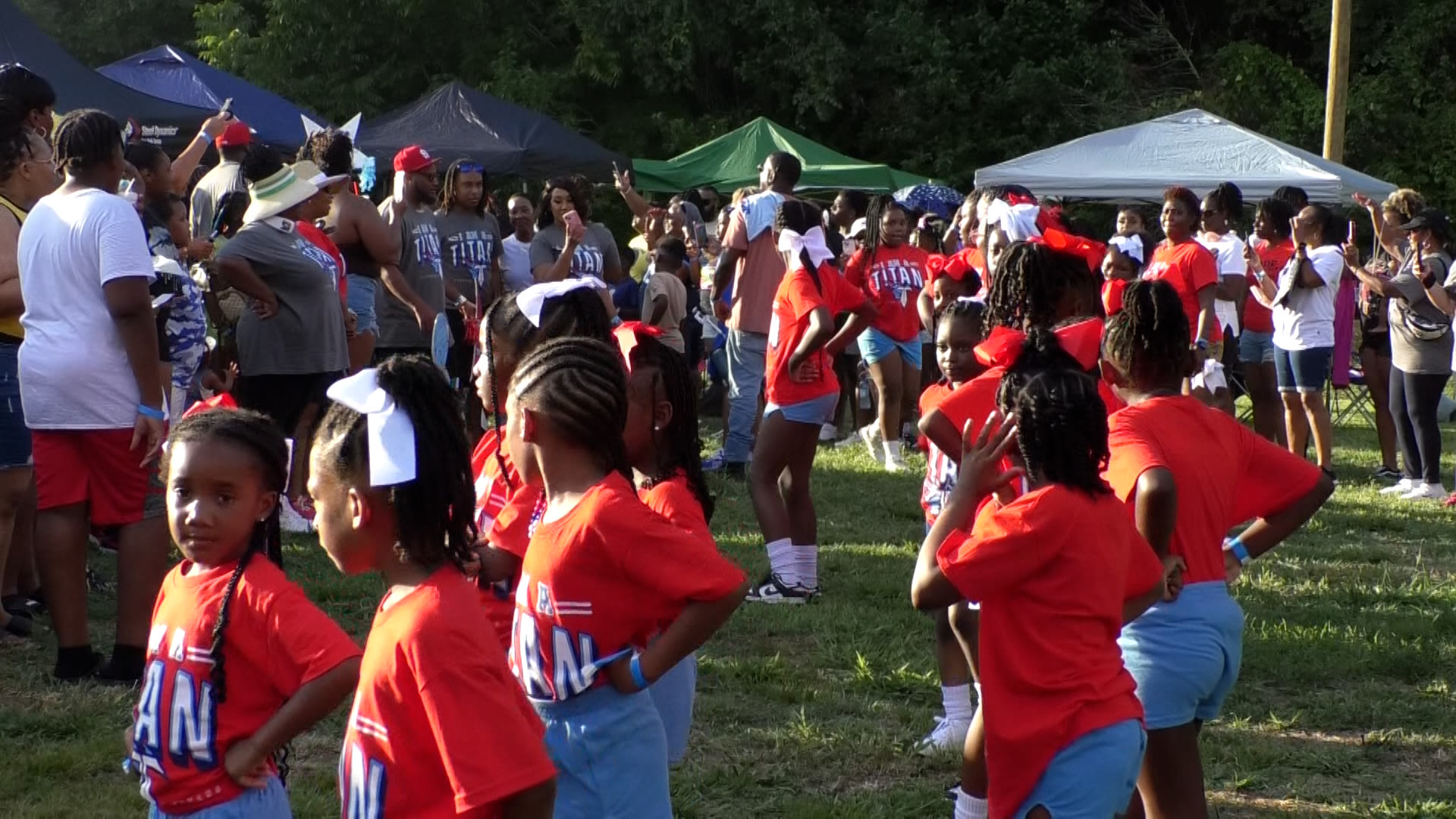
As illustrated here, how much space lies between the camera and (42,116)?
18.7 feet

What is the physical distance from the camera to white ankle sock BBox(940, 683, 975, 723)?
5.11 m

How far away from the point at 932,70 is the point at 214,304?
769 inches

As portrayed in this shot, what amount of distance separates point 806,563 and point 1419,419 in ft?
17.3

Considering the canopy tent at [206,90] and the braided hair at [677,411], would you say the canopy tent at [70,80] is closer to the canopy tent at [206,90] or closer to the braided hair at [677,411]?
the canopy tent at [206,90]

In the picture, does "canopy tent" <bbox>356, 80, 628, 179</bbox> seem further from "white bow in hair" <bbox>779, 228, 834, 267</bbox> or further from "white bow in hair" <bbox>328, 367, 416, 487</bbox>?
"white bow in hair" <bbox>328, 367, 416, 487</bbox>

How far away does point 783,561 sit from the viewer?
23.3 ft

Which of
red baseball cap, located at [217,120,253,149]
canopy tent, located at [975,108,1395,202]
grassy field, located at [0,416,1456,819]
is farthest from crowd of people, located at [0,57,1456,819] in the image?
canopy tent, located at [975,108,1395,202]

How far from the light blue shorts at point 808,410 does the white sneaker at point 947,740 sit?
2.07m

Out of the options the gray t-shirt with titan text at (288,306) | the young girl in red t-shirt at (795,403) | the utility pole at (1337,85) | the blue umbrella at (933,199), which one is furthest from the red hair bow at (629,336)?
the utility pole at (1337,85)

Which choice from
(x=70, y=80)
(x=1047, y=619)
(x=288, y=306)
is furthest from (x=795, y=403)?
(x=70, y=80)

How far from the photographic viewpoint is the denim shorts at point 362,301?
848cm

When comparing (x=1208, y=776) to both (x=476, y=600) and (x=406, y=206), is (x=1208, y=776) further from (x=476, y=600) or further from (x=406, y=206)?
(x=406, y=206)

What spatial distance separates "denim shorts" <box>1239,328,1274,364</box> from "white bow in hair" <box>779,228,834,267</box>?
18.0ft

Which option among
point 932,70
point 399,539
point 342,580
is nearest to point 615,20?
point 932,70
